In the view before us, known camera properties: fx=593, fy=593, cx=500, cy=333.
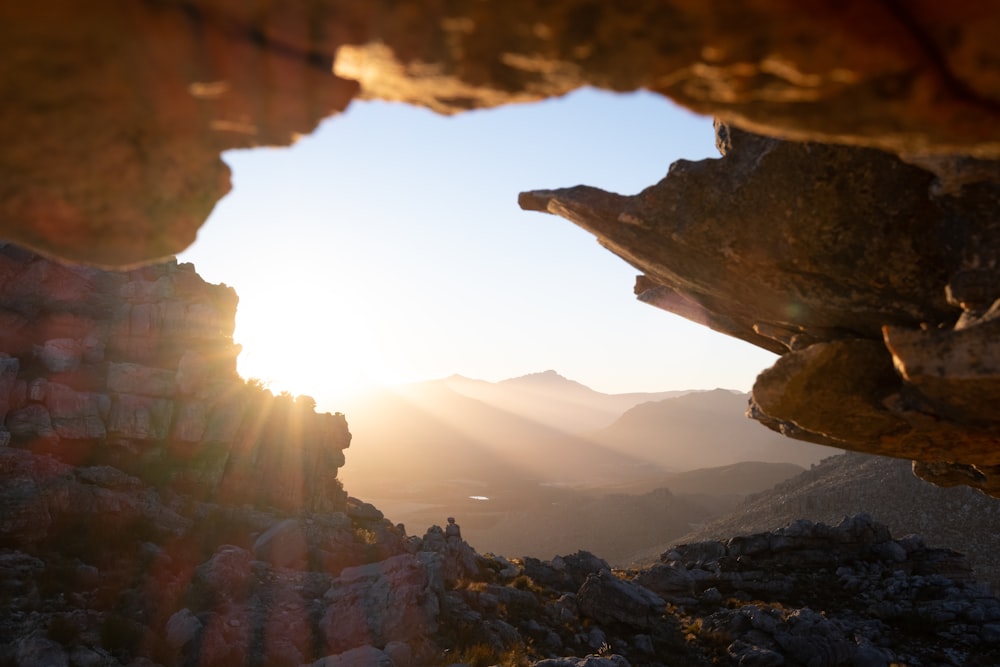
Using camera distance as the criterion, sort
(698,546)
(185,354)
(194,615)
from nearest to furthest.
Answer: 1. (194,615)
2. (185,354)
3. (698,546)

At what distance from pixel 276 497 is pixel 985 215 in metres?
31.3

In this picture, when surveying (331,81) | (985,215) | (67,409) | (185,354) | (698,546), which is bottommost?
(698,546)

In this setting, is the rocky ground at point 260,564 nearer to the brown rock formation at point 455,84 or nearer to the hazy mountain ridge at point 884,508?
the brown rock formation at point 455,84

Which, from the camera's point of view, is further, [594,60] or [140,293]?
[140,293]

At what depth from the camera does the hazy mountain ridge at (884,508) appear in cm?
4184

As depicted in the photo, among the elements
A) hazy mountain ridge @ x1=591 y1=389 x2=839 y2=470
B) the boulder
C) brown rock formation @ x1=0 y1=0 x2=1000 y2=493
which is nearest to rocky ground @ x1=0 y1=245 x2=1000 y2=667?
the boulder

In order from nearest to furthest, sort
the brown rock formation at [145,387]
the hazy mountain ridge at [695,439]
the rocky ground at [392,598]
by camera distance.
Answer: the rocky ground at [392,598] → the brown rock formation at [145,387] → the hazy mountain ridge at [695,439]

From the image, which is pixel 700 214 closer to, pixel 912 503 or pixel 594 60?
pixel 594 60

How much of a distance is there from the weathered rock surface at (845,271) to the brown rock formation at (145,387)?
24.8 metres

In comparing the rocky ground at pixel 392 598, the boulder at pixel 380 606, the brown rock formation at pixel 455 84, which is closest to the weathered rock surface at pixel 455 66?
the brown rock formation at pixel 455 84

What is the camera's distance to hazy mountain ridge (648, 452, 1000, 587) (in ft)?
137

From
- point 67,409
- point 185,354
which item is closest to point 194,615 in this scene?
point 67,409

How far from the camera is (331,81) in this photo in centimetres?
372

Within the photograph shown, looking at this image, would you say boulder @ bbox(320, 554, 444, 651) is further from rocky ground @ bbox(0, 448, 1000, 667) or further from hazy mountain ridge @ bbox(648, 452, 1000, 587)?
hazy mountain ridge @ bbox(648, 452, 1000, 587)
